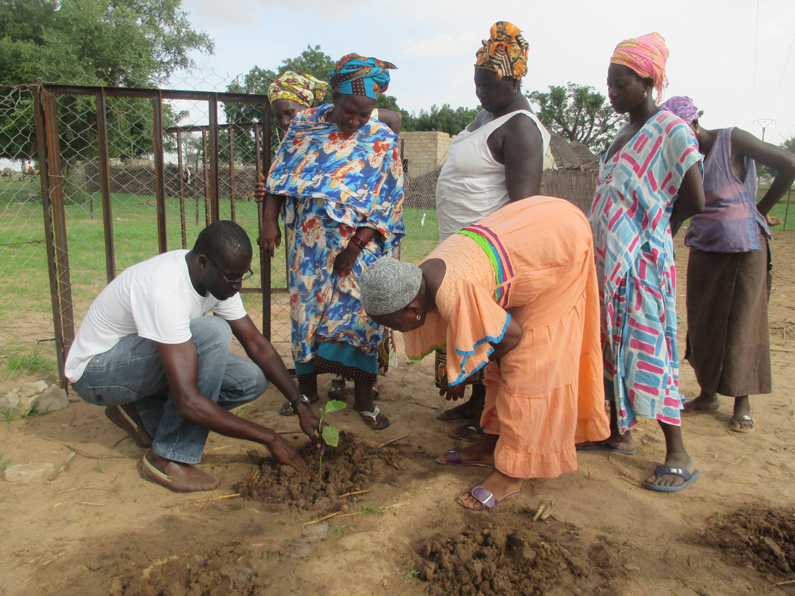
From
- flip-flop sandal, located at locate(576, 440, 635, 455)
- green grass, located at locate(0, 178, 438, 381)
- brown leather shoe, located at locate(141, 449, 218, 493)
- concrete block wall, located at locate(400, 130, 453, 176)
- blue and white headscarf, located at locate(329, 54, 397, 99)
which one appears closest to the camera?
brown leather shoe, located at locate(141, 449, 218, 493)

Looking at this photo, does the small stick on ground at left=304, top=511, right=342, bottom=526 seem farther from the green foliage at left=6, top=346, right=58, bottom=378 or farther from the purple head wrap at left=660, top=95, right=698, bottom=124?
the purple head wrap at left=660, top=95, right=698, bottom=124

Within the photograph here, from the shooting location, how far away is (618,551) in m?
2.14

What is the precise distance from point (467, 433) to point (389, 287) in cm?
149

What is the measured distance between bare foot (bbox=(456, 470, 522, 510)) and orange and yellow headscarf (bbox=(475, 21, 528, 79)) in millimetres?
1858

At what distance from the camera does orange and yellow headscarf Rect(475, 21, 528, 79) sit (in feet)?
8.80

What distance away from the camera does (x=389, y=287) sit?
1.97 metres

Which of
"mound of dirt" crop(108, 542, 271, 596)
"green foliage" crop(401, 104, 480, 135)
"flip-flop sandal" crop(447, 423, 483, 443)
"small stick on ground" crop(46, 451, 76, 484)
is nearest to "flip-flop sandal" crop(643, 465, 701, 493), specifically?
"flip-flop sandal" crop(447, 423, 483, 443)

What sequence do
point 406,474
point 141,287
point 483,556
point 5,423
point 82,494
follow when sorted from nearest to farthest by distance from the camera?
point 483,556, point 141,287, point 82,494, point 406,474, point 5,423

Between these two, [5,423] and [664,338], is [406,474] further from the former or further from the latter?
[5,423]

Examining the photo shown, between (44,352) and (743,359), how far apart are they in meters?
4.56

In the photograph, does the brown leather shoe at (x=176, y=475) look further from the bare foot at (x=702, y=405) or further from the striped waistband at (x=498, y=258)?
the bare foot at (x=702, y=405)

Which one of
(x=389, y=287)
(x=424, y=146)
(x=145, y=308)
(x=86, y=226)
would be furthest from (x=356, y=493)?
(x=424, y=146)

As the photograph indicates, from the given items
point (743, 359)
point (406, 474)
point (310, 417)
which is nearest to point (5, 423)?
point (310, 417)

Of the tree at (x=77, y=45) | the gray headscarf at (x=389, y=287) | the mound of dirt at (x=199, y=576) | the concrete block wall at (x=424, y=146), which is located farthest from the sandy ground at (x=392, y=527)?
the concrete block wall at (x=424, y=146)
